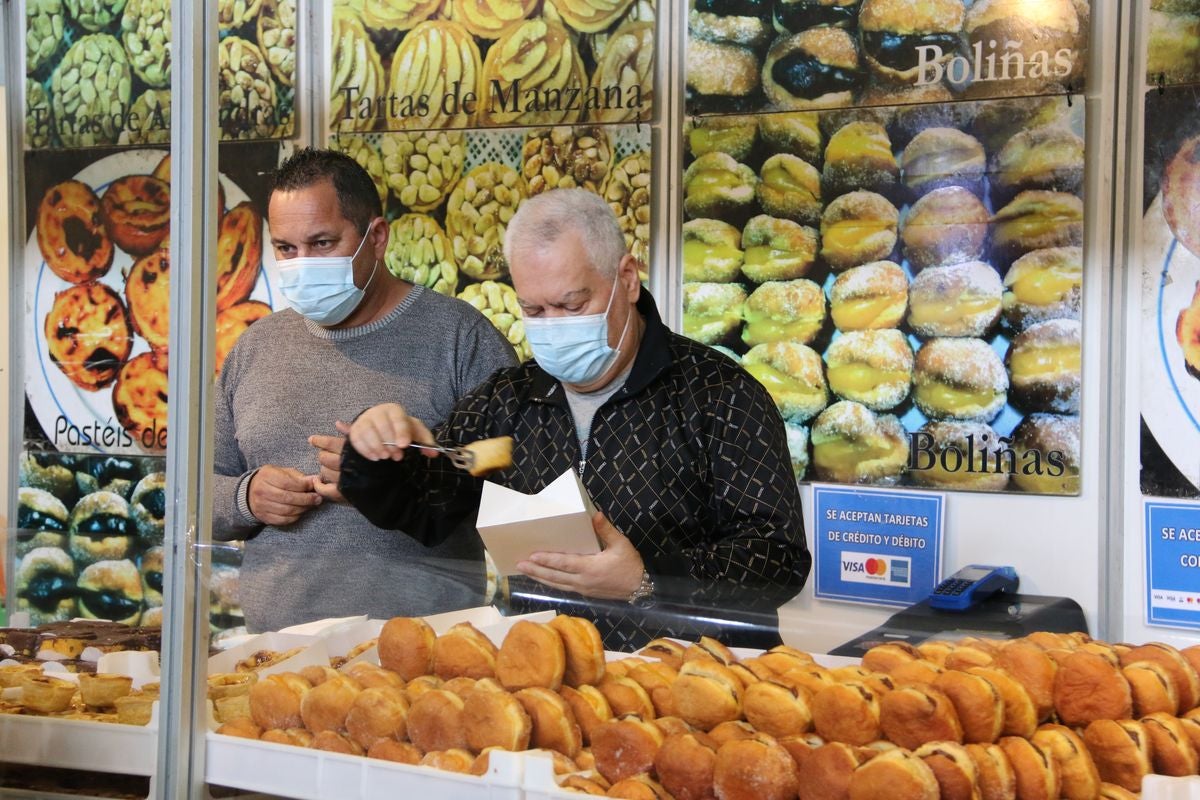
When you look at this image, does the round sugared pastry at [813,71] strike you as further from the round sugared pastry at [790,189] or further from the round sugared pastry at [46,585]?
the round sugared pastry at [46,585]

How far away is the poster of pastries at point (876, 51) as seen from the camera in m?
2.88

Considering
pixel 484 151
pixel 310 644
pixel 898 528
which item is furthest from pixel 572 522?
pixel 484 151

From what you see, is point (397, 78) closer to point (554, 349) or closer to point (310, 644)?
point (554, 349)

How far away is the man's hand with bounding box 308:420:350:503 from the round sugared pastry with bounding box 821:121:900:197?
5.51 feet

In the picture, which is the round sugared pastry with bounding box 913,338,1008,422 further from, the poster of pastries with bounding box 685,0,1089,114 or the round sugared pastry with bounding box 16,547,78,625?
the round sugared pastry with bounding box 16,547,78,625

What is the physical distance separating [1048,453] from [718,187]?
113 centimetres

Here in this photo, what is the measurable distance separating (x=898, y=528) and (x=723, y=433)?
55.3 inches

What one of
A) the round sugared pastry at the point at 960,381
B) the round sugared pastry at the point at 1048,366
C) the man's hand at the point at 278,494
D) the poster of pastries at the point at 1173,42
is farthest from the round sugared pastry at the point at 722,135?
the man's hand at the point at 278,494

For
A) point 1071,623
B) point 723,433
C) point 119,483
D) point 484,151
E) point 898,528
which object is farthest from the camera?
point 484,151

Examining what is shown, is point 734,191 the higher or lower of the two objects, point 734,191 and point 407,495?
the higher

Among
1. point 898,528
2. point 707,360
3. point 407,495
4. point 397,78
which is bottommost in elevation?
point 898,528

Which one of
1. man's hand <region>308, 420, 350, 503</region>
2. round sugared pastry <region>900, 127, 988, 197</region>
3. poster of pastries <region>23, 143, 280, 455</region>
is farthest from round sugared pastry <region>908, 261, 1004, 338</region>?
poster of pastries <region>23, 143, 280, 455</region>

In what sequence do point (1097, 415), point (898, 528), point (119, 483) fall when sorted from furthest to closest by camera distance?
point (898, 528)
point (1097, 415)
point (119, 483)

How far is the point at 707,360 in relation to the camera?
1923 mm
